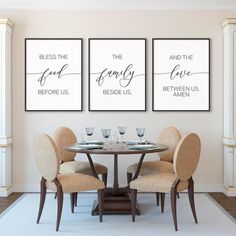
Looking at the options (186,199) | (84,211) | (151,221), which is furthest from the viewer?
(186,199)

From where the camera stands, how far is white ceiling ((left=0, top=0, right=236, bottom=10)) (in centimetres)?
541

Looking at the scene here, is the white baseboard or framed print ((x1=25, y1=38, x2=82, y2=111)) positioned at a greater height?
framed print ((x1=25, y1=38, x2=82, y2=111))

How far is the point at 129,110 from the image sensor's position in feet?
18.1

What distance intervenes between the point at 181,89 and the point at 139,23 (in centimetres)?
112

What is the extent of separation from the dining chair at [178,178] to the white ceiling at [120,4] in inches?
93.0

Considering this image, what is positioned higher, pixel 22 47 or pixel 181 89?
pixel 22 47

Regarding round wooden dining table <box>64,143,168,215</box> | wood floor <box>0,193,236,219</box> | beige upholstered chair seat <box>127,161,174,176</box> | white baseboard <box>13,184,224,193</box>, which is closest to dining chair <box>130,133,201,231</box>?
round wooden dining table <box>64,143,168,215</box>

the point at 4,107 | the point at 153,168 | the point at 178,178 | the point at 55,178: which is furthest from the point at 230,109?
the point at 4,107

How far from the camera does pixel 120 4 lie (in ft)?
17.9

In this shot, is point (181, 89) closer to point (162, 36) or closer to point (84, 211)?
point (162, 36)

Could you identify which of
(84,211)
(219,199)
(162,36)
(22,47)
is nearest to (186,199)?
(219,199)

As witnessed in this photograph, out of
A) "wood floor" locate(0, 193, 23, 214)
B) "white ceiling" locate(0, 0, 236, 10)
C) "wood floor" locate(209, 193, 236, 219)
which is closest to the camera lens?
"wood floor" locate(209, 193, 236, 219)

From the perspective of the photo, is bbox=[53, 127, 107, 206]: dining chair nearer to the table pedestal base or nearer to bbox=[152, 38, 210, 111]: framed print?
the table pedestal base

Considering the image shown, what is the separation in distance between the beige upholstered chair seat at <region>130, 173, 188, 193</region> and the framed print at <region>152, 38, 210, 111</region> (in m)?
1.69
